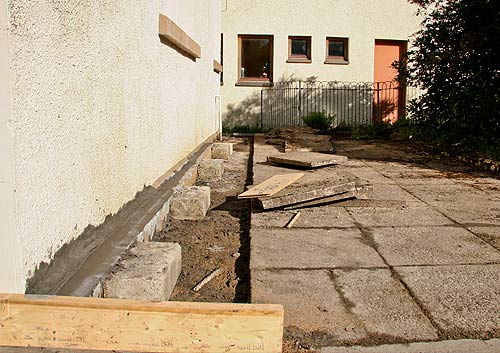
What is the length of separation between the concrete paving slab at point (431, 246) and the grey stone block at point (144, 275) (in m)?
1.50

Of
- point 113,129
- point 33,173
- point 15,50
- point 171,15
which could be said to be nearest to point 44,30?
point 15,50

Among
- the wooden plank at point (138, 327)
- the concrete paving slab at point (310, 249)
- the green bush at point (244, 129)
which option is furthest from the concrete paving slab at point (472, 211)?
the green bush at point (244, 129)

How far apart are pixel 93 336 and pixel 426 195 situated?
4605mm

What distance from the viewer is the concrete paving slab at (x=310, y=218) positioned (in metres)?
4.40

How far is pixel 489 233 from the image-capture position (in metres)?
4.14

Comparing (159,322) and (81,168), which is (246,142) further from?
(159,322)

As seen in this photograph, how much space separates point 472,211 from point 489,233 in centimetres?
81

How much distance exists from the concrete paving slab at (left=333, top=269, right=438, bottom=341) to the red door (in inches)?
542

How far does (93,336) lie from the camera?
1.94 meters

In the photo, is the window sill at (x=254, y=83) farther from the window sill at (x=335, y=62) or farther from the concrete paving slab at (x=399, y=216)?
the concrete paving slab at (x=399, y=216)

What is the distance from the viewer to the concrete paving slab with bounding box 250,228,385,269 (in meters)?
3.42

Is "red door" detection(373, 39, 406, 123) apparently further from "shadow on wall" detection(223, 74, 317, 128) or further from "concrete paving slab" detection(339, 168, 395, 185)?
"concrete paving slab" detection(339, 168, 395, 185)

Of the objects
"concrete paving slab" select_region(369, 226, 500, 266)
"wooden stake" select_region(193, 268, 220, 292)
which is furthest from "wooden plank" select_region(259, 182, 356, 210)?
"wooden stake" select_region(193, 268, 220, 292)

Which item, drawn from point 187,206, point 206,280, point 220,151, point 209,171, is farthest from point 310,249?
point 220,151
